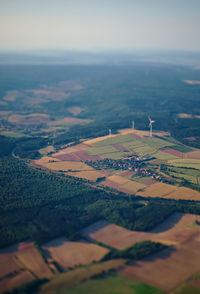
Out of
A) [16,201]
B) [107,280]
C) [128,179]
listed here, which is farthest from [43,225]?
[128,179]

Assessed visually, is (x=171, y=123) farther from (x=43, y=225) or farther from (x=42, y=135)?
(x=43, y=225)

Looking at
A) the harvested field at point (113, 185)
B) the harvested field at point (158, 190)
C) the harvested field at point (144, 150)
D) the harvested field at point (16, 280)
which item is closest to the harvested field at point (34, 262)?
the harvested field at point (16, 280)

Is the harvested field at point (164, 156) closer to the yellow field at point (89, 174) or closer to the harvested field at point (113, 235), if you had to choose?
the yellow field at point (89, 174)

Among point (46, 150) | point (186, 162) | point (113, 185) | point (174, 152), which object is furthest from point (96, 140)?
point (113, 185)

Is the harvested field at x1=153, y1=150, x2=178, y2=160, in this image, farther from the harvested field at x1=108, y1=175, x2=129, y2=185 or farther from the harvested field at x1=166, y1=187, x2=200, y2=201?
the harvested field at x1=166, y1=187, x2=200, y2=201

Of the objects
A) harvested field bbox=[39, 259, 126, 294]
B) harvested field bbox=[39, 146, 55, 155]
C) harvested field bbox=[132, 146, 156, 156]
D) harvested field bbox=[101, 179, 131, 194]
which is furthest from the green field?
harvested field bbox=[39, 146, 55, 155]

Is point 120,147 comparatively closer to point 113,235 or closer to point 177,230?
point 177,230

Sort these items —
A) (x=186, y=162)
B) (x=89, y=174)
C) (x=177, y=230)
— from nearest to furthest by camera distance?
(x=177, y=230), (x=89, y=174), (x=186, y=162)
